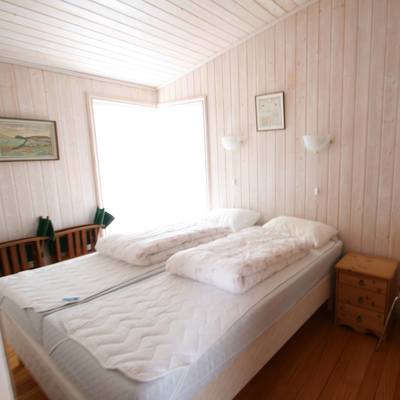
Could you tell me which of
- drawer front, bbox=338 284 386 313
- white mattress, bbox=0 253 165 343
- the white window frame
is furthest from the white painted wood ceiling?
drawer front, bbox=338 284 386 313

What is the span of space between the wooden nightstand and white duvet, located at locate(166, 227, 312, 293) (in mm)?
368

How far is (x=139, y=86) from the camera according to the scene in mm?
3596

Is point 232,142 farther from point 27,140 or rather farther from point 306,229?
point 27,140

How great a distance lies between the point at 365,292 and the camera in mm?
2150

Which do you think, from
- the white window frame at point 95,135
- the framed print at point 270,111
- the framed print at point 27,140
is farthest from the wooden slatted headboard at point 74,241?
the framed print at point 270,111

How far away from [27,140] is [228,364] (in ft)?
8.10

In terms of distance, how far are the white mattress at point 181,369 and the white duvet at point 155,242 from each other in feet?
2.24

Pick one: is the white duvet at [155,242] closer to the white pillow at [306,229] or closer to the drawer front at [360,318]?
the white pillow at [306,229]

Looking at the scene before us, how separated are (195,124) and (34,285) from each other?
245 centimetres

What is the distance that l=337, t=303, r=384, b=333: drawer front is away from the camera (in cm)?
212

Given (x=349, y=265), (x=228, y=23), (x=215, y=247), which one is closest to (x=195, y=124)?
(x=228, y=23)

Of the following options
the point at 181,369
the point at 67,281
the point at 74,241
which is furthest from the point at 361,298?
the point at 74,241

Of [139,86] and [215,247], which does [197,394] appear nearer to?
[215,247]

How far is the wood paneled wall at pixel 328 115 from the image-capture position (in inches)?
88.3
